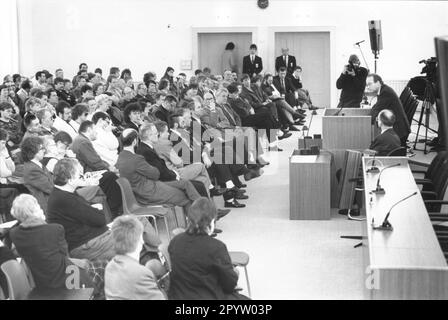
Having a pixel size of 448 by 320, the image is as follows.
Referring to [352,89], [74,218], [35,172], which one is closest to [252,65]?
[352,89]

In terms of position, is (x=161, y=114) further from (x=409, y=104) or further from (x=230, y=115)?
(x=409, y=104)

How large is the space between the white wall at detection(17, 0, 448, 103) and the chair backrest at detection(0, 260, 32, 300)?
14.0 m

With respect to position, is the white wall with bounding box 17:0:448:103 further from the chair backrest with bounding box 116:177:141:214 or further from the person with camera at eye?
the chair backrest with bounding box 116:177:141:214

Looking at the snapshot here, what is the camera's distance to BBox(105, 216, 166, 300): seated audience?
13.7 ft

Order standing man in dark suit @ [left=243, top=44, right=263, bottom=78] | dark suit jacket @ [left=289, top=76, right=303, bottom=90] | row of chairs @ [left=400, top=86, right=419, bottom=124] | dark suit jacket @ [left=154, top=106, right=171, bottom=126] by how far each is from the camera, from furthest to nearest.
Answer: standing man in dark suit @ [left=243, top=44, right=263, bottom=78] → dark suit jacket @ [left=289, top=76, right=303, bottom=90] → row of chairs @ [left=400, top=86, right=419, bottom=124] → dark suit jacket @ [left=154, top=106, right=171, bottom=126]

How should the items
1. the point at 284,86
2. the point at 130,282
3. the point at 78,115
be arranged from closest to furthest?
the point at 130,282 < the point at 78,115 < the point at 284,86

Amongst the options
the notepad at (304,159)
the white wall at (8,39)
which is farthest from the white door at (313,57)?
the notepad at (304,159)

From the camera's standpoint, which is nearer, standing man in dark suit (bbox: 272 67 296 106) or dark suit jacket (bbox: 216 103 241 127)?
dark suit jacket (bbox: 216 103 241 127)

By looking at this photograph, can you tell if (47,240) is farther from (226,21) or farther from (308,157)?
(226,21)

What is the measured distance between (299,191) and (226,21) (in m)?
10.4

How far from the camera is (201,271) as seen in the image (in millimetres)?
4348

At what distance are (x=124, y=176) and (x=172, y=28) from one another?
37.5 feet

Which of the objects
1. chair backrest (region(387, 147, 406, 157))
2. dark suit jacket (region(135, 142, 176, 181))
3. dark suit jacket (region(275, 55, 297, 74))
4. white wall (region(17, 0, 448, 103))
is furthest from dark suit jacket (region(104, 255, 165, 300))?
white wall (region(17, 0, 448, 103))

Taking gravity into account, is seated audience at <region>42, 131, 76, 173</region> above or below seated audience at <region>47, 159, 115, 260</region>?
above
